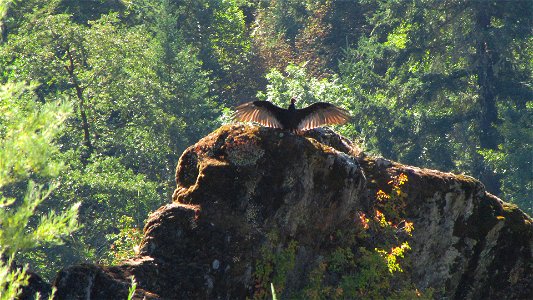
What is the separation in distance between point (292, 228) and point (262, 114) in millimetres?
1469

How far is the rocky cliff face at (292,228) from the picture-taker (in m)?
11.6

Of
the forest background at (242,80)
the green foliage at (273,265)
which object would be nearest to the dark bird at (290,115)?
the green foliage at (273,265)

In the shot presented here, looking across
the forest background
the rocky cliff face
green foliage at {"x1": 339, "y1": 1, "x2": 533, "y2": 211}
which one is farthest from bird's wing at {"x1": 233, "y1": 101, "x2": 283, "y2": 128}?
green foliage at {"x1": 339, "y1": 1, "x2": 533, "y2": 211}

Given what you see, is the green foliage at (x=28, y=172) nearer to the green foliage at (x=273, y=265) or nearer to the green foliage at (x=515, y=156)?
the green foliage at (x=273, y=265)

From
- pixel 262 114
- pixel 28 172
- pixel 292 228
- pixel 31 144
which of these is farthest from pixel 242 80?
pixel 31 144

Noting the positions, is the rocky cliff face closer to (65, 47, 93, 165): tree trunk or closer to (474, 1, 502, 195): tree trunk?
(65, 47, 93, 165): tree trunk

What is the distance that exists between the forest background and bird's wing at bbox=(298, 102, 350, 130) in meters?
19.3

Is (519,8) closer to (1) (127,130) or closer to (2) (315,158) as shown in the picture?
(1) (127,130)

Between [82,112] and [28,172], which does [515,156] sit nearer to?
[82,112]

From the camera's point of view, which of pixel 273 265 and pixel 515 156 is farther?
pixel 515 156

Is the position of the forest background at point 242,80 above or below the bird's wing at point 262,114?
above

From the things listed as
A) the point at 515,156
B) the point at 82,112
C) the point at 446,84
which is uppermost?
the point at 446,84

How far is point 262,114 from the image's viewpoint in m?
13.3

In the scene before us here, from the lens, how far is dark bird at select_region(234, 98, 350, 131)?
13.0 meters
